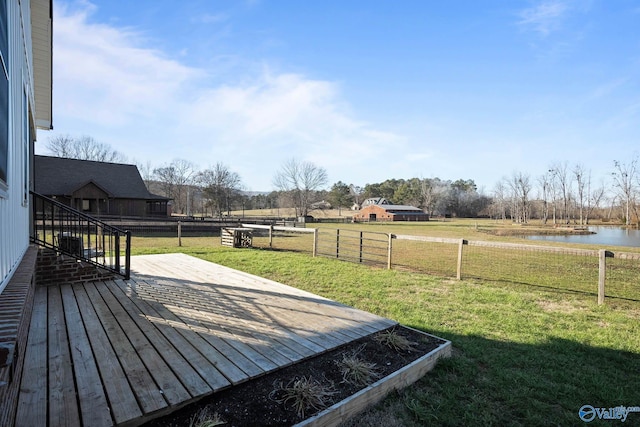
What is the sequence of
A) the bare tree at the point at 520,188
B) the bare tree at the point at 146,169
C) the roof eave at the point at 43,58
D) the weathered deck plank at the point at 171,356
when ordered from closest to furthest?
the weathered deck plank at the point at 171,356 → the roof eave at the point at 43,58 → the bare tree at the point at 520,188 → the bare tree at the point at 146,169

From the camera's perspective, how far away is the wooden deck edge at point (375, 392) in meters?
1.97

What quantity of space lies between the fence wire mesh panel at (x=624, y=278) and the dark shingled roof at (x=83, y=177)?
97.5 feet

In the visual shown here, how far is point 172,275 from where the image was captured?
5.82 metres

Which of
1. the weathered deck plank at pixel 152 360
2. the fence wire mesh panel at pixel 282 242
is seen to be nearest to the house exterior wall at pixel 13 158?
the weathered deck plank at pixel 152 360

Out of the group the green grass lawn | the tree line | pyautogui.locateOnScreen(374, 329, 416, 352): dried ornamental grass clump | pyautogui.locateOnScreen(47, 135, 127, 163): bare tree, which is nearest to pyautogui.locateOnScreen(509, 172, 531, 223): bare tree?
the tree line

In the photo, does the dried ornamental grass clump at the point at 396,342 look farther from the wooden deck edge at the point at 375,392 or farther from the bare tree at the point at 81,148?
the bare tree at the point at 81,148

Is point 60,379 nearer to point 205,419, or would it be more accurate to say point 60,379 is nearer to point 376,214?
point 205,419

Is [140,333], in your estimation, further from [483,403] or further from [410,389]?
[483,403]

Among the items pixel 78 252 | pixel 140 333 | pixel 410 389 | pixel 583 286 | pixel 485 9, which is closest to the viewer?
pixel 410 389

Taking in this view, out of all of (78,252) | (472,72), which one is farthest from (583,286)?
(78,252)

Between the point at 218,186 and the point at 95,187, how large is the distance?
19302 mm

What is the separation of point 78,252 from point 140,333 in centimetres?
363

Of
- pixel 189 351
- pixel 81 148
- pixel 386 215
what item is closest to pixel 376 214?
pixel 386 215

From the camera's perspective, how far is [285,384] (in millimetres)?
2285
